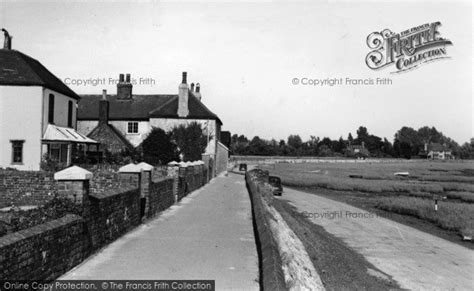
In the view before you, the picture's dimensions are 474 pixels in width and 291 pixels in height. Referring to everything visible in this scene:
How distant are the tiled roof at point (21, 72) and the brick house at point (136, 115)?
473 inches

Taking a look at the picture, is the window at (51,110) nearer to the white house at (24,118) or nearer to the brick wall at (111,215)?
the white house at (24,118)

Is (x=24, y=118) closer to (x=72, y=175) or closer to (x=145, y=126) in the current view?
(x=145, y=126)

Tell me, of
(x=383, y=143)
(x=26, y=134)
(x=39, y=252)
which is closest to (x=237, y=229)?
(x=39, y=252)

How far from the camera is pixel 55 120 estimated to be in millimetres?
29688

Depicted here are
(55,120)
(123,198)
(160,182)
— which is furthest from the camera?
(55,120)

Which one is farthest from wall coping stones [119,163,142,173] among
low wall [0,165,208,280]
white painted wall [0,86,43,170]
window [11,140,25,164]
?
window [11,140,25,164]

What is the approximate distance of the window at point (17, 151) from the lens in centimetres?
2733

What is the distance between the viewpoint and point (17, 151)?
2738 cm

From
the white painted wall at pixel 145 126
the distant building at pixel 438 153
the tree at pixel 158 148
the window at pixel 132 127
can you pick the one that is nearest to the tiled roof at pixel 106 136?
the white painted wall at pixel 145 126

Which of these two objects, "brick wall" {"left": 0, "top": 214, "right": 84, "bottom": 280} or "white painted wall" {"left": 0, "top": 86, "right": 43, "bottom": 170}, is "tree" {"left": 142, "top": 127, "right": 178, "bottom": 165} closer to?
"white painted wall" {"left": 0, "top": 86, "right": 43, "bottom": 170}

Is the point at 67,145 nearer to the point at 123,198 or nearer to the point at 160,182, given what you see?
the point at 160,182

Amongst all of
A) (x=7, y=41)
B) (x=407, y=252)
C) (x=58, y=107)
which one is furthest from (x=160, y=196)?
(x=7, y=41)

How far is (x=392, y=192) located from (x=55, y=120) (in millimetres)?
32249

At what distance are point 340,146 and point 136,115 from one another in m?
119
